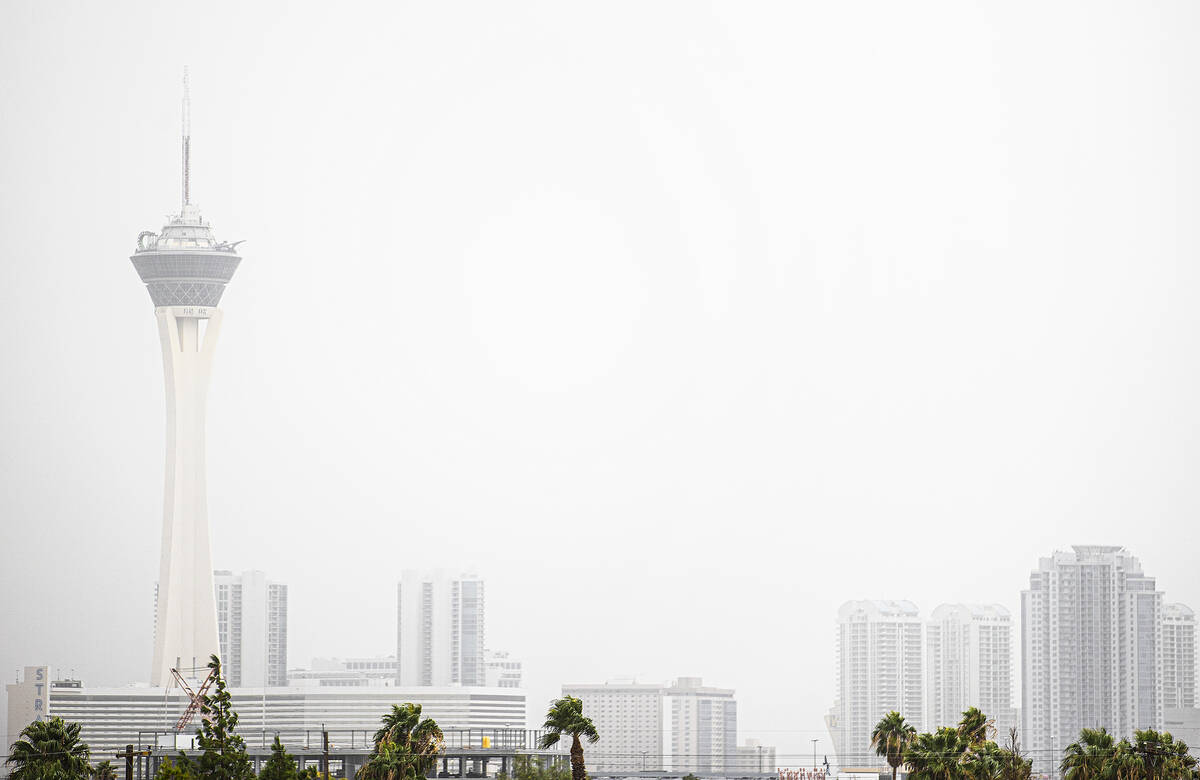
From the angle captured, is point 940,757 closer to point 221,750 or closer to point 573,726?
point 573,726

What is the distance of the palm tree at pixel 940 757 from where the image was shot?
10081 centimetres

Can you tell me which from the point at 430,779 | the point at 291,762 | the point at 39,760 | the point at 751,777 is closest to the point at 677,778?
the point at 751,777

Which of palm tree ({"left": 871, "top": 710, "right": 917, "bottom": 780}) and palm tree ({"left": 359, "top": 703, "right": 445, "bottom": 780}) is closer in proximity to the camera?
palm tree ({"left": 359, "top": 703, "right": 445, "bottom": 780})

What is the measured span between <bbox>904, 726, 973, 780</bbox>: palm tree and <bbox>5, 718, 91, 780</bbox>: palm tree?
46983 millimetres

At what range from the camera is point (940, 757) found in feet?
332

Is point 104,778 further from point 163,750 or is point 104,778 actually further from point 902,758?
point 902,758

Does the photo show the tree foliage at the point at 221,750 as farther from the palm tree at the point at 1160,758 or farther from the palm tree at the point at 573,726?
the palm tree at the point at 1160,758

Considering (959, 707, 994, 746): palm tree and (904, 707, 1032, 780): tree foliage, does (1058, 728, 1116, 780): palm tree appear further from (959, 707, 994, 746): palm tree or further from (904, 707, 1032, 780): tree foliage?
(959, 707, 994, 746): palm tree

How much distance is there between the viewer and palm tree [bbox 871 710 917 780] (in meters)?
114

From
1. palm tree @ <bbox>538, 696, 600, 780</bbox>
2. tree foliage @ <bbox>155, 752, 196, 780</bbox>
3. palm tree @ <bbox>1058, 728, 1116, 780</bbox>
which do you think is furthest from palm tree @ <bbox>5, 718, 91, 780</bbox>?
palm tree @ <bbox>1058, 728, 1116, 780</bbox>

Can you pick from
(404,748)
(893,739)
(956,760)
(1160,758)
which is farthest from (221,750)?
(893,739)

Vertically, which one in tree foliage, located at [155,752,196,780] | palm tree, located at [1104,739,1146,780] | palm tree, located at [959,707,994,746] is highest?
tree foliage, located at [155,752,196,780]

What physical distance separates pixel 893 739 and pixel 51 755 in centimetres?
5201

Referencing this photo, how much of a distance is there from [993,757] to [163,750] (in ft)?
220
